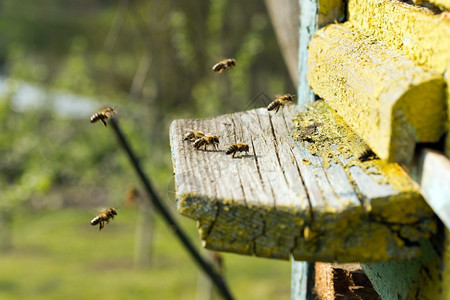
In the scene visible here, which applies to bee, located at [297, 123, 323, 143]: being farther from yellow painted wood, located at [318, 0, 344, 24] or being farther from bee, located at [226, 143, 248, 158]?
yellow painted wood, located at [318, 0, 344, 24]

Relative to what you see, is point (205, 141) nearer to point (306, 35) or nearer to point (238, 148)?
point (238, 148)

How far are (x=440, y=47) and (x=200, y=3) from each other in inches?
578

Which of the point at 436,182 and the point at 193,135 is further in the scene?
the point at 193,135

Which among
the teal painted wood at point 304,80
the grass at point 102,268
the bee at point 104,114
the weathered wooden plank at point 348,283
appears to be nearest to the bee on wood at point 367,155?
the weathered wooden plank at point 348,283

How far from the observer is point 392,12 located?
61.4 inches

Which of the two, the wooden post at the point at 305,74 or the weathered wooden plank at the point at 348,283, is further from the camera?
the wooden post at the point at 305,74

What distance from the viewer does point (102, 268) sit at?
34.7 feet

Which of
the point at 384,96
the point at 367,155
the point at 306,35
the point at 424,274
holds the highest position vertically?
the point at 306,35

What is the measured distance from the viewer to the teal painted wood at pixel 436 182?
106cm

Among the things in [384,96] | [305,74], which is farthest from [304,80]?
[384,96]

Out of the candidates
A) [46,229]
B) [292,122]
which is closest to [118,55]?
[46,229]

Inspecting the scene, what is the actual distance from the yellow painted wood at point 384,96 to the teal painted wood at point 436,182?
60 mm

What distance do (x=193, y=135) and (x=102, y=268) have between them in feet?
31.0

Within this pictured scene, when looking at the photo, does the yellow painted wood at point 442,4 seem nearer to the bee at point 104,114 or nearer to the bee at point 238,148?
the bee at point 238,148
